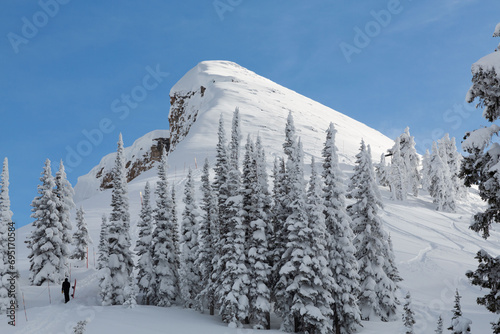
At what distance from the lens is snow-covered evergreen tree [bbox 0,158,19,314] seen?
2465 cm

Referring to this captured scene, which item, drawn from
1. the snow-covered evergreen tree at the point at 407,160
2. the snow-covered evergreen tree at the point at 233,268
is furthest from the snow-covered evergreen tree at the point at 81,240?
the snow-covered evergreen tree at the point at 407,160

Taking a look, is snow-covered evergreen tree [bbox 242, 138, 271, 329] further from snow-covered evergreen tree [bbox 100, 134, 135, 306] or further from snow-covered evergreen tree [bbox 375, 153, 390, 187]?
snow-covered evergreen tree [bbox 375, 153, 390, 187]

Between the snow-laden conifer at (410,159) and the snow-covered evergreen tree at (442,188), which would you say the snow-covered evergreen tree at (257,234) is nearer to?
the snow-covered evergreen tree at (442,188)

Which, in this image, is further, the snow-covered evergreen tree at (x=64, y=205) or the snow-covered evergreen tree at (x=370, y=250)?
the snow-covered evergreen tree at (x=64, y=205)

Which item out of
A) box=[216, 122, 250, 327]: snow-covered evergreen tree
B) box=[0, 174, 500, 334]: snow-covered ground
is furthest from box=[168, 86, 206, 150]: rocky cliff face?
box=[216, 122, 250, 327]: snow-covered evergreen tree

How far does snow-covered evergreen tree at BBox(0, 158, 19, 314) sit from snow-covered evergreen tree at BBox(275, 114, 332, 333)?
15603 millimetres

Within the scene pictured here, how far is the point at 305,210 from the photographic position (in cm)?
2802

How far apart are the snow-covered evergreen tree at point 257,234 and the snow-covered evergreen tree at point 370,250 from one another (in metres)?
6.96

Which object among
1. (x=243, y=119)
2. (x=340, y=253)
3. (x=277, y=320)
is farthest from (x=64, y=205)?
(x=243, y=119)

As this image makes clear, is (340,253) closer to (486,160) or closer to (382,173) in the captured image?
(486,160)

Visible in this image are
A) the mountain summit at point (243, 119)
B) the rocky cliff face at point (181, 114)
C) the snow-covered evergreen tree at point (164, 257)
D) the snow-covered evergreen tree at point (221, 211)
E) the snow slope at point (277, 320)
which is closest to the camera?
the snow slope at point (277, 320)

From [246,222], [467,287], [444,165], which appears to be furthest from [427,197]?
[246,222]

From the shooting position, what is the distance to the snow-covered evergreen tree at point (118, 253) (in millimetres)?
32812

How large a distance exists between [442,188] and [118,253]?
2586 inches
